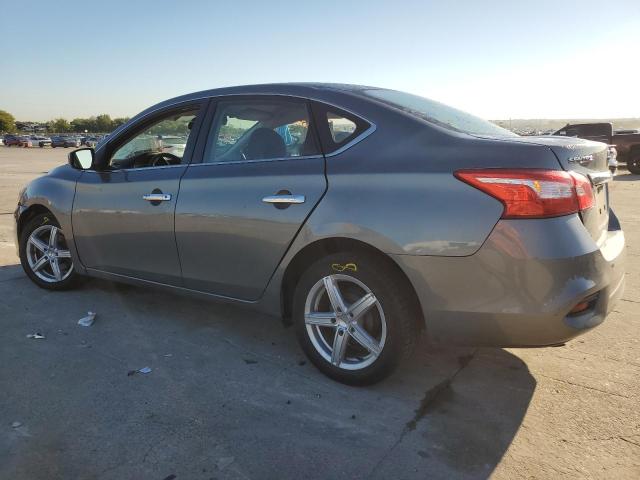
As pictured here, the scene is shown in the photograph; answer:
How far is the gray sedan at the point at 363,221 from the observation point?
8.07 ft

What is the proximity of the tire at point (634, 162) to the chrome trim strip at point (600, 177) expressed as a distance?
17.8m

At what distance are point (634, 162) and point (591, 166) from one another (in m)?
18.1

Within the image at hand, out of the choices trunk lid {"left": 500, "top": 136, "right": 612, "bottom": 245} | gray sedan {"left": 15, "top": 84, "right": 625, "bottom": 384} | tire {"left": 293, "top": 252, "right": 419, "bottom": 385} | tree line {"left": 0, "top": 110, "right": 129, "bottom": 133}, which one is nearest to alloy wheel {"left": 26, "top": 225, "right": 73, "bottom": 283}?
gray sedan {"left": 15, "top": 84, "right": 625, "bottom": 384}

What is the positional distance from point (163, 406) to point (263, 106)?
193 cm

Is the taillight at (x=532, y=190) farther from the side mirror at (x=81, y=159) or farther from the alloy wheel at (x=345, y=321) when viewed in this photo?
the side mirror at (x=81, y=159)

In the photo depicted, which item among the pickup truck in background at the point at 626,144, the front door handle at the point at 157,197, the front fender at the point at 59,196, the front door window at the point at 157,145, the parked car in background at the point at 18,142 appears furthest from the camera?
the parked car in background at the point at 18,142

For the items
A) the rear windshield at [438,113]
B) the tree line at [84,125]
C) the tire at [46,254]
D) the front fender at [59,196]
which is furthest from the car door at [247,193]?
the tree line at [84,125]

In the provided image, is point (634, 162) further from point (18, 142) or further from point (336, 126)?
point (18, 142)

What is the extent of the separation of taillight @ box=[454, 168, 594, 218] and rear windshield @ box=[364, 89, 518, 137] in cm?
52

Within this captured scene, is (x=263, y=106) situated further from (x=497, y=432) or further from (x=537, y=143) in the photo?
(x=497, y=432)

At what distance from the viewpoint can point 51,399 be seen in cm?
290

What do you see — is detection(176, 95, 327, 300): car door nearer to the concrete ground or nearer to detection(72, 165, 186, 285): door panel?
detection(72, 165, 186, 285): door panel

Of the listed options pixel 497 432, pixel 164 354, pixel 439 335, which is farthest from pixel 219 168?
pixel 497 432

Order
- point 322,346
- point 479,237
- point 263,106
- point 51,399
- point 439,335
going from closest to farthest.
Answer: point 479,237
point 439,335
point 51,399
point 322,346
point 263,106
